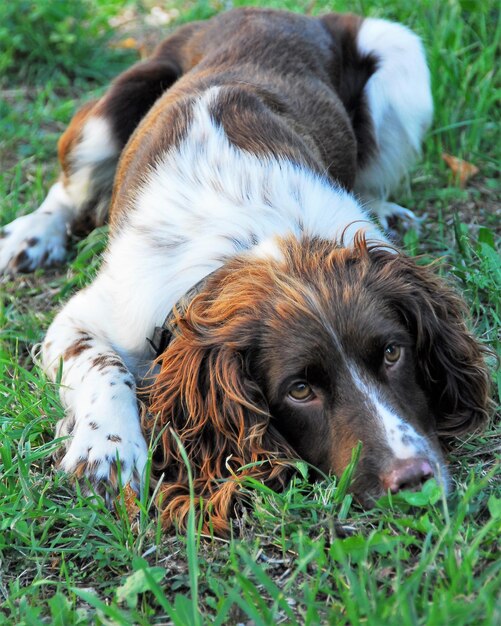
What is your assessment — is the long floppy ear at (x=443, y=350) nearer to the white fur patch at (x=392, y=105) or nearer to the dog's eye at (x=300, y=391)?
the dog's eye at (x=300, y=391)

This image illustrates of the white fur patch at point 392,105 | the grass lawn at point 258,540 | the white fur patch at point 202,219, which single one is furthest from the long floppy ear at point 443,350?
the white fur patch at point 392,105

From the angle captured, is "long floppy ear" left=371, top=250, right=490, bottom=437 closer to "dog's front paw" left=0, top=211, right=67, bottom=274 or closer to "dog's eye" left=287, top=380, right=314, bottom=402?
"dog's eye" left=287, top=380, right=314, bottom=402

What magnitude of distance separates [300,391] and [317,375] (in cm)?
9

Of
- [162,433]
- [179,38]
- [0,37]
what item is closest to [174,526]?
[162,433]

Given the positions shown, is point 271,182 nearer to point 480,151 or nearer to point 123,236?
point 123,236

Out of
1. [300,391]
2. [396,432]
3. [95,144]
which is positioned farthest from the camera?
[95,144]

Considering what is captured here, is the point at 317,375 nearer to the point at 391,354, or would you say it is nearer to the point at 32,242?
the point at 391,354

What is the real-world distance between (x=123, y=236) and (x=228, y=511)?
1.37 metres

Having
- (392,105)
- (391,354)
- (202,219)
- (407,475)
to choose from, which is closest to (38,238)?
(202,219)

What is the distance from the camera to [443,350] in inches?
135

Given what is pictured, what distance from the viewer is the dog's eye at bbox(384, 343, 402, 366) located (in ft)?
10.3

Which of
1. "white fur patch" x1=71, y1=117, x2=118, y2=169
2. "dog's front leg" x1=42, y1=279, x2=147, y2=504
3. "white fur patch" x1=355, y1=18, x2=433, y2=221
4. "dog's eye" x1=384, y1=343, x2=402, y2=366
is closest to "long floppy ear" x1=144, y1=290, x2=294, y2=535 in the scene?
"dog's front leg" x1=42, y1=279, x2=147, y2=504

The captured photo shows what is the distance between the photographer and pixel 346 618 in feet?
7.73

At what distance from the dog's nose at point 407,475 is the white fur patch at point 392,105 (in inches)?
107
